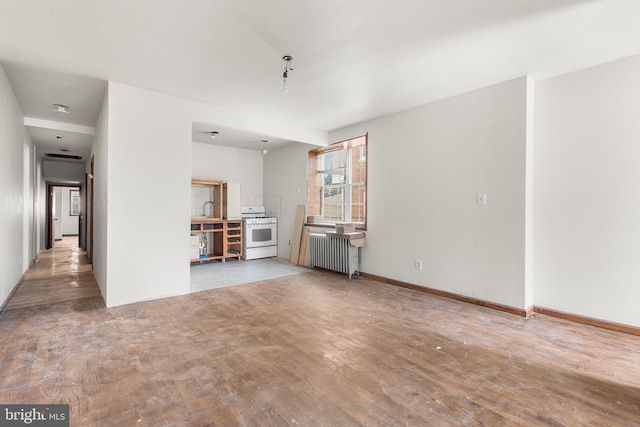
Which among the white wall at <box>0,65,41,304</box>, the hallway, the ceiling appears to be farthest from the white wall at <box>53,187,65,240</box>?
the ceiling

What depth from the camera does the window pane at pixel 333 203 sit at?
5.79m

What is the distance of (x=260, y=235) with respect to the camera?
6.65m

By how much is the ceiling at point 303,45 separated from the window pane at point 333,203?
7.27ft

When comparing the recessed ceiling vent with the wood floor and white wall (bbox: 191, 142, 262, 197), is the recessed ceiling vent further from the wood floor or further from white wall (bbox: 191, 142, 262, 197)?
the wood floor

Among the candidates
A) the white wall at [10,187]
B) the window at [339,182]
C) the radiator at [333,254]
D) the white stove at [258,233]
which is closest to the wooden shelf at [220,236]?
the white stove at [258,233]

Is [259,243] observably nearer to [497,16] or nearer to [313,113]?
[313,113]

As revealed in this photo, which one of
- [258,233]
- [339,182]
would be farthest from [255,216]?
[339,182]

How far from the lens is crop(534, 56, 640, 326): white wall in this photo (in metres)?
2.81

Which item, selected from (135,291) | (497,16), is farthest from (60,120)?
(497,16)

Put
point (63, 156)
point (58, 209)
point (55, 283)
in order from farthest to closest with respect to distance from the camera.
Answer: point (58, 209) < point (63, 156) < point (55, 283)

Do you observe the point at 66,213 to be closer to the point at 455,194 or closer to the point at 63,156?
the point at 63,156

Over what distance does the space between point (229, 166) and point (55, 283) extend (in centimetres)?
364

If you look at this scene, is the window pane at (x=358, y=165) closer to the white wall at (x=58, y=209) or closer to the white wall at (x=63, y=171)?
the white wall at (x=63, y=171)

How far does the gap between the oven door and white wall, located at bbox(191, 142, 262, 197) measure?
984mm
